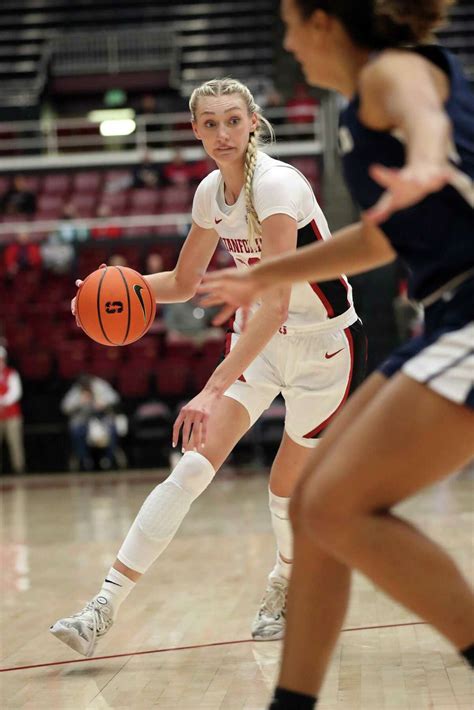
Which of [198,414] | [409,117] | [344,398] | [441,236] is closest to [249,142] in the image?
[344,398]

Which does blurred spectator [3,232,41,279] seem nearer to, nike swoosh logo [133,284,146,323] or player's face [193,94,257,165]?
nike swoosh logo [133,284,146,323]

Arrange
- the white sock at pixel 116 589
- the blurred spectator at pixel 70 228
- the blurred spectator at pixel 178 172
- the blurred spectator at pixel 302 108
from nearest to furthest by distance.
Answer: the white sock at pixel 116 589, the blurred spectator at pixel 70 228, the blurred spectator at pixel 178 172, the blurred spectator at pixel 302 108

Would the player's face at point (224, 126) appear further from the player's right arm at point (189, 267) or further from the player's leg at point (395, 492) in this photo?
the player's leg at point (395, 492)

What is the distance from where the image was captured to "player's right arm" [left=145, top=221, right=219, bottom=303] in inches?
165

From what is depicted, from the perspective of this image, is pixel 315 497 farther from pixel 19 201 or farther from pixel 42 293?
pixel 19 201

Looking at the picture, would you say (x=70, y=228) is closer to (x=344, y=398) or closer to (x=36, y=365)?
(x=36, y=365)

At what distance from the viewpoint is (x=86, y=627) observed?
371 centimetres

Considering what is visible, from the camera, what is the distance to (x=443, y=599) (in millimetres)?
2193

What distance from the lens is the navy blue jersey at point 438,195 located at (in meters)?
2.22

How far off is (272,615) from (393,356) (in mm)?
2084

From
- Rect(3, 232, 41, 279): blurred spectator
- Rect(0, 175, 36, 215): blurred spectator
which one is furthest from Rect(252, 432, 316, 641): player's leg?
Rect(0, 175, 36, 215): blurred spectator

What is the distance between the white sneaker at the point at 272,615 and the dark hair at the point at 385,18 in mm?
2425

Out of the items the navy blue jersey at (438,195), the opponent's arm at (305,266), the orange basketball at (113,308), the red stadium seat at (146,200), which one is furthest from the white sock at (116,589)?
the red stadium seat at (146,200)

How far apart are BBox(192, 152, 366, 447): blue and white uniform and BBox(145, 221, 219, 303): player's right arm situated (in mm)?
60
